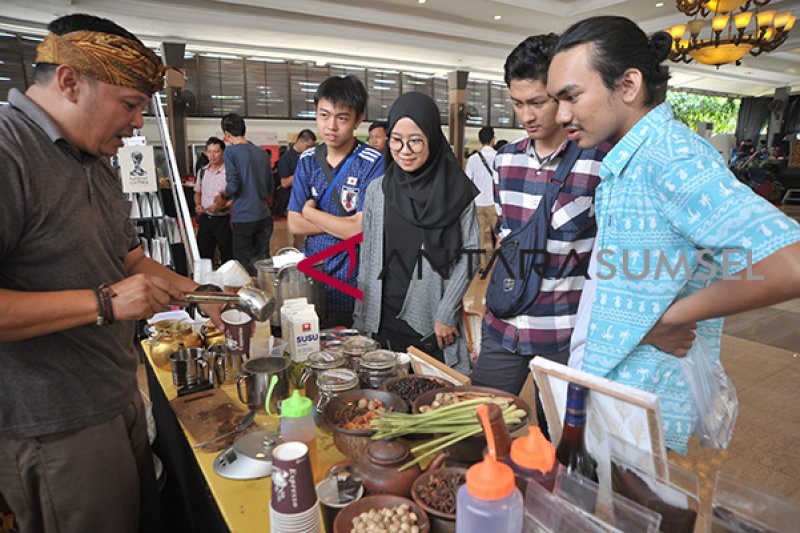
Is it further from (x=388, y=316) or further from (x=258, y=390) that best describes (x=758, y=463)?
(x=258, y=390)

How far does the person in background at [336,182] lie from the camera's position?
89.7 inches

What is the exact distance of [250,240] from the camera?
5.13 metres

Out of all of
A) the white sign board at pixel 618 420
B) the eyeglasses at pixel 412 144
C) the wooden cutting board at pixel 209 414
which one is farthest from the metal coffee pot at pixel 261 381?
the eyeglasses at pixel 412 144

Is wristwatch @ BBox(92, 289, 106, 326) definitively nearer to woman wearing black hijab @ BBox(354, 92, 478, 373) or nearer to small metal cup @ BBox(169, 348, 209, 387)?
small metal cup @ BBox(169, 348, 209, 387)

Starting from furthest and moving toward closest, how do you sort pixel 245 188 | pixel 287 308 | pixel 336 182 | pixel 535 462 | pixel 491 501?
pixel 245 188 → pixel 336 182 → pixel 287 308 → pixel 535 462 → pixel 491 501

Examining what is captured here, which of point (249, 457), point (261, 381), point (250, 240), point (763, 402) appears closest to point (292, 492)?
point (249, 457)

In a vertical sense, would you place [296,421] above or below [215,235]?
above

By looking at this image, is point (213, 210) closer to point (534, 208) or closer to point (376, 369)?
point (534, 208)

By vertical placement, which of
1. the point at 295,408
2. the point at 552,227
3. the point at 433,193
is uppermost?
the point at 433,193

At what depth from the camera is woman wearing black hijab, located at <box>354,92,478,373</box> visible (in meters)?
1.99

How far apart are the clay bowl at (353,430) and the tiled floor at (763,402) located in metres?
0.62

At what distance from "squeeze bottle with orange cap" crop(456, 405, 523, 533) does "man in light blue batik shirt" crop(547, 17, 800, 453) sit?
1.93 ft

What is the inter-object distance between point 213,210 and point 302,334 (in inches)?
159

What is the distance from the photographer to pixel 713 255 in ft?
3.45
